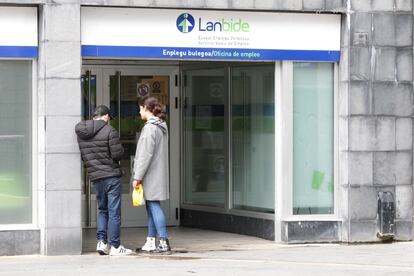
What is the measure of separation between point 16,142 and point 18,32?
51.0 inches

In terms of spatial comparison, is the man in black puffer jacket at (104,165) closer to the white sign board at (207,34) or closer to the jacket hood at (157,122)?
the jacket hood at (157,122)

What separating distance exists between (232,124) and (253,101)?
0.64 meters

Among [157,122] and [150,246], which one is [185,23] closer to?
[157,122]

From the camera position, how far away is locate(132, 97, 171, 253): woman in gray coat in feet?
39.6

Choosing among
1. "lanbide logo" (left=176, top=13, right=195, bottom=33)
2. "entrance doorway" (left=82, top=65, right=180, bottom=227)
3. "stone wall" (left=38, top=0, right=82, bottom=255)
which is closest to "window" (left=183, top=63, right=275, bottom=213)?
"entrance doorway" (left=82, top=65, right=180, bottom=227)

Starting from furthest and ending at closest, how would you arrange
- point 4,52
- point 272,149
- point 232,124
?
point 232,124 → point 272,149 → point 4,52

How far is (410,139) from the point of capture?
43.5 ft

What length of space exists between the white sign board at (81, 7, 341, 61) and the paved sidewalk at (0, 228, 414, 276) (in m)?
2.39

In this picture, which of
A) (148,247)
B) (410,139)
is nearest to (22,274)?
(148,247)

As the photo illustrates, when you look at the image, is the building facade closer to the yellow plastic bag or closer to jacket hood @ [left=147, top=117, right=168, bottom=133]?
the yellow plastic bag

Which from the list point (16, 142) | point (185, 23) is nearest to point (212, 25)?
point (185, 23)

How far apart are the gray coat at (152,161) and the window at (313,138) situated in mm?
1924

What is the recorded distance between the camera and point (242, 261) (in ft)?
37.9

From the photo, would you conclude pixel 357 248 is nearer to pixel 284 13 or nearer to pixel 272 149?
pixel 272 149
